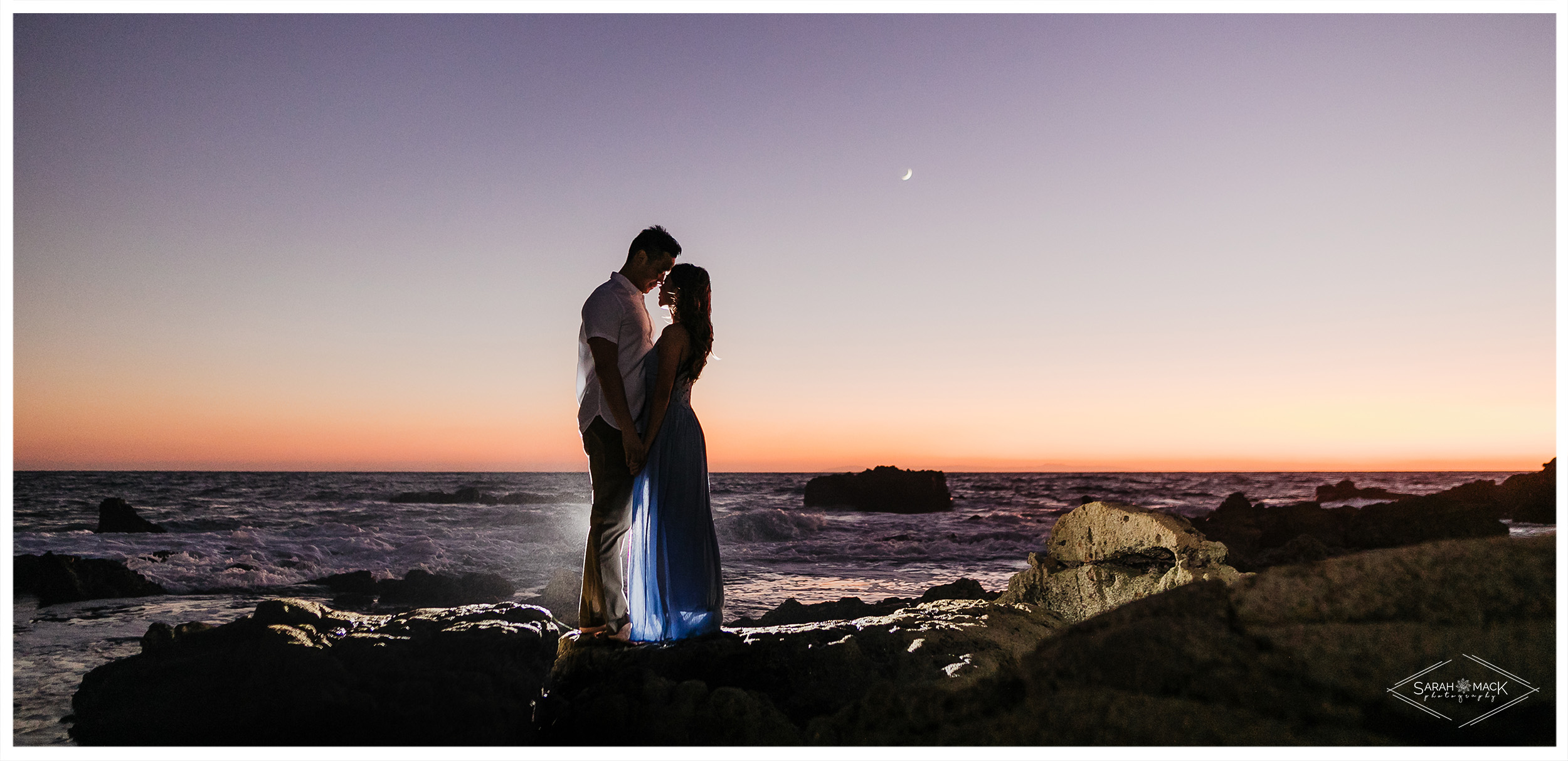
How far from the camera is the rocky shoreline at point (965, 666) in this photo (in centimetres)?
174

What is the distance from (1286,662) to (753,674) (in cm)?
181

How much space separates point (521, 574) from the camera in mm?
10820

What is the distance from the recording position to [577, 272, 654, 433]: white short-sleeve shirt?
338cm

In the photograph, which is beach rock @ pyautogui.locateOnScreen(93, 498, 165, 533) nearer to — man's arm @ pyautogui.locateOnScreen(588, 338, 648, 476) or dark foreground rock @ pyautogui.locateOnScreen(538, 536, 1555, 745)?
man's arm @ pyautogui.locateOnScreen(588, 338, 648, 476)

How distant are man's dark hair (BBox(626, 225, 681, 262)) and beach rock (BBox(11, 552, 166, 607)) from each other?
6.38 metres

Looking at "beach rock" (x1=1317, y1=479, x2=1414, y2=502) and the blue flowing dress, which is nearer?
the blue flowing dress

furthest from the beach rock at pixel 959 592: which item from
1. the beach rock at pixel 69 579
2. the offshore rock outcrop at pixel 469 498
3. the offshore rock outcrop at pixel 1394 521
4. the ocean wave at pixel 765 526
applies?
the offshore rock outcrop at pixel 469 498

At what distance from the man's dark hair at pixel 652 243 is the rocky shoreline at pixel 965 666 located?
1.74 meters

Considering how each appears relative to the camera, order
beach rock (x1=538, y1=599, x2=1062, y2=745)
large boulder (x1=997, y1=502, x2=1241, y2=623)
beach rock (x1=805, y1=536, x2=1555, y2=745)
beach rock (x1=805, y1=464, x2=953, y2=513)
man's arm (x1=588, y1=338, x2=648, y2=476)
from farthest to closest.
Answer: beach rock (x1=805, y1=464, x2=953, y2=513)
large boulder (x1=997, y1=502, x2=1241, y2=623)
man's arm (x1=588, y1=338, x2=648, y2=476)
beach rock (x1=538, y1=599, x2=1062, y2=745)
beach rock (x1=805, y1=536, x2=1555, y2=745)

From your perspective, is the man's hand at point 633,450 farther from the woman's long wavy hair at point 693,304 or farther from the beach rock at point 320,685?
the beach rock at point 320,685

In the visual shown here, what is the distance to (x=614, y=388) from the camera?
11.0 ft

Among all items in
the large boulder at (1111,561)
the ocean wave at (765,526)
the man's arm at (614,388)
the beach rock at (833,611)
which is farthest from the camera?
the ocean wave at (765,526)

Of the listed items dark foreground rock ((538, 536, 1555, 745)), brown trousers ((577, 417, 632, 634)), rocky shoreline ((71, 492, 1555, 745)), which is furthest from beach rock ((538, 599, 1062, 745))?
dark foreground rock ((538, 536, 1555, 745))

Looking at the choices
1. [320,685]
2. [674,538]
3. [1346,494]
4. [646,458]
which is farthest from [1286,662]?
[1346,494]
